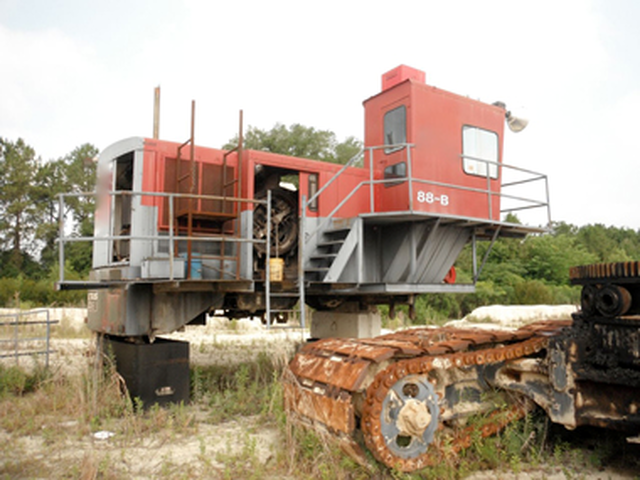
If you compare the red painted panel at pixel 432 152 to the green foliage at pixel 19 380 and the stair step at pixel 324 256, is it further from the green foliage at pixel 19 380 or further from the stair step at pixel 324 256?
the green foliage at pixel 19 380

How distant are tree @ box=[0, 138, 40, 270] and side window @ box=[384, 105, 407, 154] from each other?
122 feet

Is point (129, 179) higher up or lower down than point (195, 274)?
higher up

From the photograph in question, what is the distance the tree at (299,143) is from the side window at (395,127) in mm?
27277

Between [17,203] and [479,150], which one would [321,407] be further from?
[17,203]

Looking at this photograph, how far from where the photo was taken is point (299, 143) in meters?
37.4

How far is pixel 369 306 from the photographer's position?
9391 mm

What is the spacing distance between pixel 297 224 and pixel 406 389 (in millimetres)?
4944

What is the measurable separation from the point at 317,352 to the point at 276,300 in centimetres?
273

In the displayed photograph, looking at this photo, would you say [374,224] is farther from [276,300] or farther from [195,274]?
[195,274]

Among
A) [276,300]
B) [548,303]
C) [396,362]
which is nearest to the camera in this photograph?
[396,362]

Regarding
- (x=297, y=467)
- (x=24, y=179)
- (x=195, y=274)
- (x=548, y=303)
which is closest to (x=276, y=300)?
(x=195, y=274)

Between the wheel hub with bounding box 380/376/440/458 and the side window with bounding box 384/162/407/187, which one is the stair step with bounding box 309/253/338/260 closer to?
the side window with bounding box 384/162/407/187

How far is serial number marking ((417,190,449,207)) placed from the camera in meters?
8.63

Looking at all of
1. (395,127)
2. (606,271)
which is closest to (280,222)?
(395,127)
